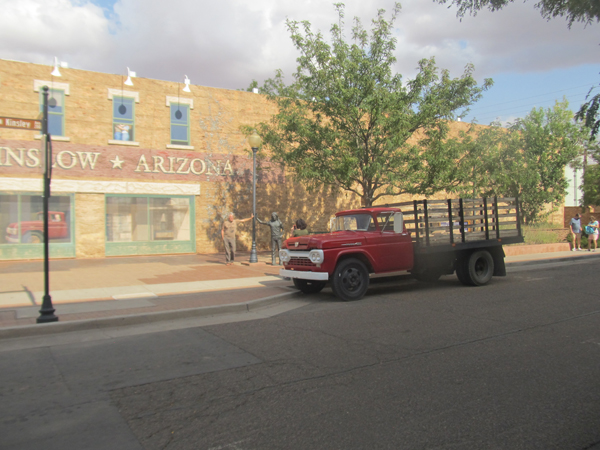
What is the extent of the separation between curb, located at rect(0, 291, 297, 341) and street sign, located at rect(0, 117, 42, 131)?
3.00m

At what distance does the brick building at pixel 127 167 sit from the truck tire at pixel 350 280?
908cm

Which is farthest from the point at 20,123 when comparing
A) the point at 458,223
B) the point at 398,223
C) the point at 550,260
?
the point at 550,260

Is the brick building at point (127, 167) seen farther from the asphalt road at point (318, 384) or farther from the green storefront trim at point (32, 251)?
the asphalt road at point (318, 384)

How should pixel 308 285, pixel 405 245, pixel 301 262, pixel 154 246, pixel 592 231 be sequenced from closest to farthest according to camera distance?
pixel 301 262 → pixel 405 245 → pixel 308 285 → pixel 154 246 → pixel 592 231

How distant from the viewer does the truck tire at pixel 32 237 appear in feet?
54.3

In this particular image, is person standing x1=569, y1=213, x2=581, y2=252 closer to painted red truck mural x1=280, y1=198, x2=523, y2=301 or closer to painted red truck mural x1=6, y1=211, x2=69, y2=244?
painted red truck mural x1=280, y1=198, x2=523, y2=301

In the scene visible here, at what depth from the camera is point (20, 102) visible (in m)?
16.4

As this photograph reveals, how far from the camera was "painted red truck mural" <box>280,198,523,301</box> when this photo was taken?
955 centimetres

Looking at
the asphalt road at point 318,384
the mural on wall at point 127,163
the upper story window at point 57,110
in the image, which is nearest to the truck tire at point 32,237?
the mural on wall at point 127,163

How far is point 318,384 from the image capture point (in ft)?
15.7

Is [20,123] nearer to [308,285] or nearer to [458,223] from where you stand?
[308,285]

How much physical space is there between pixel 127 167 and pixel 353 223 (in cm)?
1141

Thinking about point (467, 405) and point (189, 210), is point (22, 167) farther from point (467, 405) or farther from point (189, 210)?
point (467, 405)

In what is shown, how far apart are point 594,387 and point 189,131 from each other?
1777 centimetres
